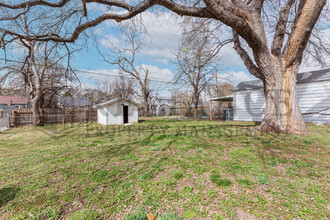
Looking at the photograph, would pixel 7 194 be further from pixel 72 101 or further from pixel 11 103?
pixel 11 103

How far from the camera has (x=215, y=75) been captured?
1709 cm

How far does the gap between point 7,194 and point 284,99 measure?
7.73 metres

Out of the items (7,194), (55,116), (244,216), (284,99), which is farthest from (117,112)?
(244,216)

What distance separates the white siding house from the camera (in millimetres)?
9141

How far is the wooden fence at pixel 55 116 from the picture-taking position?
1186 cm

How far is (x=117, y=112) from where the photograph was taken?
1298cm

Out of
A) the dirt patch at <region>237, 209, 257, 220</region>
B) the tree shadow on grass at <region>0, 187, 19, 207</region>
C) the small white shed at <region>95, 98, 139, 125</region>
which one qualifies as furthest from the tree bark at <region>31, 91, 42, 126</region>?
the dirt patch at <region>237, 209, 257, 220</region>

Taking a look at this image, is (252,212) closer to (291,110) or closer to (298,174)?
(298,174)

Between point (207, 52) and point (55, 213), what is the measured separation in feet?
26.2

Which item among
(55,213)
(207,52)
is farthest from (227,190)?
(207,52)

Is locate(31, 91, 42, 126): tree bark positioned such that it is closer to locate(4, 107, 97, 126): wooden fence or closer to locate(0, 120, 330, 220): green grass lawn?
locate(4, 107, 97, 126): wooden fence

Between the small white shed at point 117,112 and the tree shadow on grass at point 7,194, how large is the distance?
10472mm

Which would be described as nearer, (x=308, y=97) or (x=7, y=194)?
(x=7, y=194)

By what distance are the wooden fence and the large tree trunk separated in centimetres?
1557
